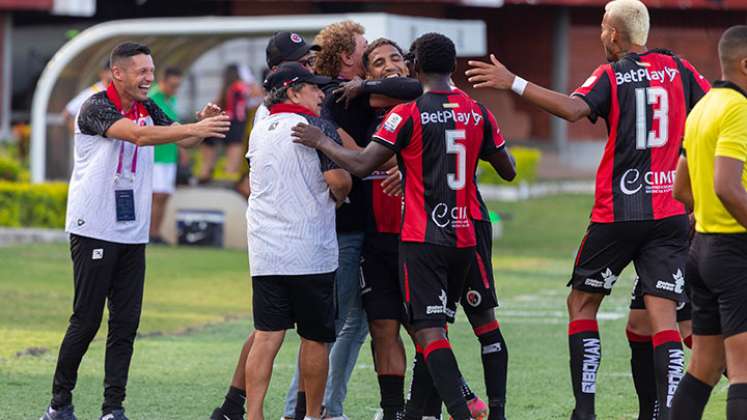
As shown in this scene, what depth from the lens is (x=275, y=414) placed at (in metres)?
8.47

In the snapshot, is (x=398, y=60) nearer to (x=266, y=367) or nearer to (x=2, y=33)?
(x=266, y=367)

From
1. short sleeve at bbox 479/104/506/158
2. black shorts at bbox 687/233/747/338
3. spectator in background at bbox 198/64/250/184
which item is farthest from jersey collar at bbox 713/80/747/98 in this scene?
spectator in background at bbox 198/64/250/184

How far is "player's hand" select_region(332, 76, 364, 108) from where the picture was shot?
25.0 feet

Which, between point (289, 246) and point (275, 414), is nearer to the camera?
point (289, 246)

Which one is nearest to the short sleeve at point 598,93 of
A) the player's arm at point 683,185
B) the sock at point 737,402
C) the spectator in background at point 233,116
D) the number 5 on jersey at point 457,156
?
the number 5 on jersey at point 457,156

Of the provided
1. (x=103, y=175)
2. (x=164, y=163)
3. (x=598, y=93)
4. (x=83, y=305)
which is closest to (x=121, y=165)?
(x=103, y=175)

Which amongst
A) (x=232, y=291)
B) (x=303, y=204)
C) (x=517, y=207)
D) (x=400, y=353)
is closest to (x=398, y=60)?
(x=303, y=204)

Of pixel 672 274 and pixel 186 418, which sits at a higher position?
pixel 672 274

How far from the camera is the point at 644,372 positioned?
7.84m

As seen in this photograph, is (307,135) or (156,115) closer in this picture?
(307,135)

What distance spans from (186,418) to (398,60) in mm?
2446

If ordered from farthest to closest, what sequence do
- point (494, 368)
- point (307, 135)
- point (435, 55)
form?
point (494, 368)
point (435, 55)
point (307, 135)

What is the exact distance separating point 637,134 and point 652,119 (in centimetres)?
11

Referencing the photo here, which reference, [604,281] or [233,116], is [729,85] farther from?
[233,116]
